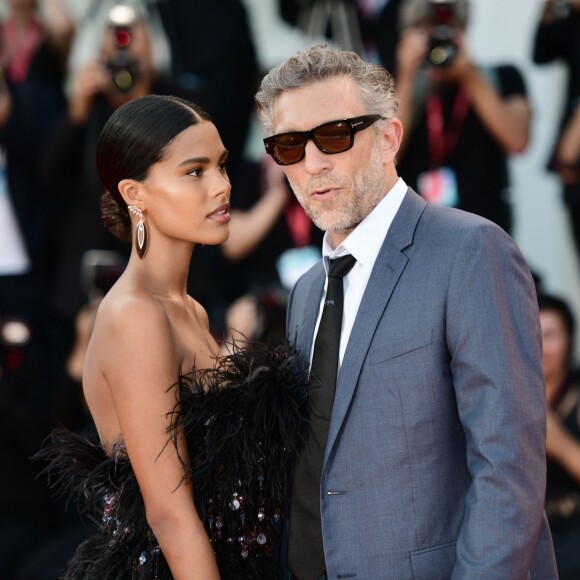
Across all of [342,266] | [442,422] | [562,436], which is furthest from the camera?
[562,436]

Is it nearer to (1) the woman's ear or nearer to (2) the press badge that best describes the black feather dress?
(1) the woman's ear

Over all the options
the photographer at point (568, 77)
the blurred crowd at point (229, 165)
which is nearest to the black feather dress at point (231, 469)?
the blurred crowd at point (229, 165)

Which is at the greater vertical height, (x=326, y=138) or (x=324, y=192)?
(x=326, y=138)

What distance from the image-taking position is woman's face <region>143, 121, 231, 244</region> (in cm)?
276

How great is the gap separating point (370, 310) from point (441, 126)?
2.43 metres

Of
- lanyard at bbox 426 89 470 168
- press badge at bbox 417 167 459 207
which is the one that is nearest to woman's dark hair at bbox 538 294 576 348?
press badge at bbox 417 167 459 207

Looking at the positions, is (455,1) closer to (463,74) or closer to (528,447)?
(463,74)

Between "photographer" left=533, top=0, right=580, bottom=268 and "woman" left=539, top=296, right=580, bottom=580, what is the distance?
0.51 meters

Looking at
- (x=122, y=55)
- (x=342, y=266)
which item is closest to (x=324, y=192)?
(x=342, y=266)

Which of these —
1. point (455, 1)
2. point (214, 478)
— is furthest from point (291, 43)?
point (214, 478)

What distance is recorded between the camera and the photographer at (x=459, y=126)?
15.3 feet

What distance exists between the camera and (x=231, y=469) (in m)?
2.64

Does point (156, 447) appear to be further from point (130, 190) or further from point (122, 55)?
point (122, 55)

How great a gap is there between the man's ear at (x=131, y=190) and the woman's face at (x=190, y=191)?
2 centimetres
